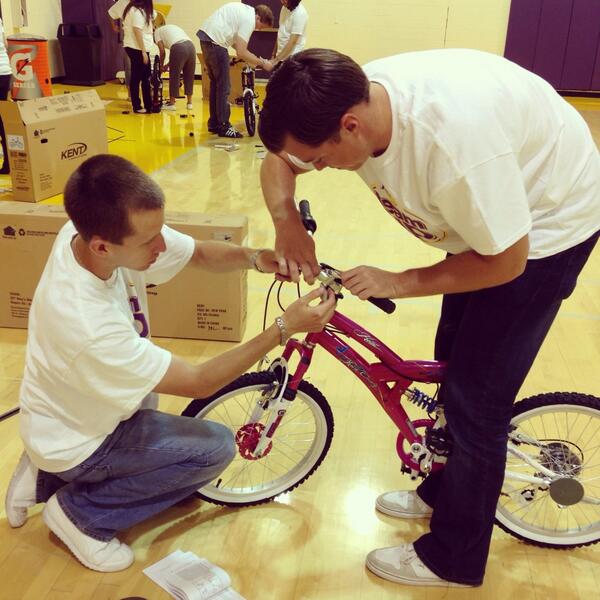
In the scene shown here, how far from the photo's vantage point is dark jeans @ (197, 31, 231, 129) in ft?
22.9

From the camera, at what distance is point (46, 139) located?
473cm

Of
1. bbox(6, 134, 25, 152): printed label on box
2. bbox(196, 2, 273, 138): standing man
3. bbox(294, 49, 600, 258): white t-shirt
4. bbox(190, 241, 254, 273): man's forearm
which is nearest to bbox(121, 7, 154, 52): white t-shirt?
bbox(196, 2, 273, 138): standing man

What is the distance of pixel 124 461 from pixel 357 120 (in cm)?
107

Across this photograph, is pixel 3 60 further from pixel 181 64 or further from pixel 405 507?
pixel 405 507

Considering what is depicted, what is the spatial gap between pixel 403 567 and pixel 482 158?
1139 mm

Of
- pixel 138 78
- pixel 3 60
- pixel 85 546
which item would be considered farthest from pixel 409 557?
pixel 138 78

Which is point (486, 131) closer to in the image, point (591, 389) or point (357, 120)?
point (357, 120)

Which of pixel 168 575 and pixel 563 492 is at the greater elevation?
pixel 563 492

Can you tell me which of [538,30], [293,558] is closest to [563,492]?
[293,558]

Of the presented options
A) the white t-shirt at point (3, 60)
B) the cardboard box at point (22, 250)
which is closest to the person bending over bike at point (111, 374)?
the cardboard box at point (22, 250)

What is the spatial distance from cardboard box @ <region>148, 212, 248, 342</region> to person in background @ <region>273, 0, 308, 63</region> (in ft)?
14.4

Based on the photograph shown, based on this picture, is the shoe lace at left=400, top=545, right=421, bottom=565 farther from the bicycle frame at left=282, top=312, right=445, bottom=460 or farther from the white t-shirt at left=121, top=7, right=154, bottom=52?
the white t-shirt at left=121, top=7, right=154, bottom=52

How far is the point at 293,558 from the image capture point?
1.95 metres

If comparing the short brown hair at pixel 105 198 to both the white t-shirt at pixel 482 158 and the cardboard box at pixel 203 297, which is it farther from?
the cardboard box at pixel 203 297
